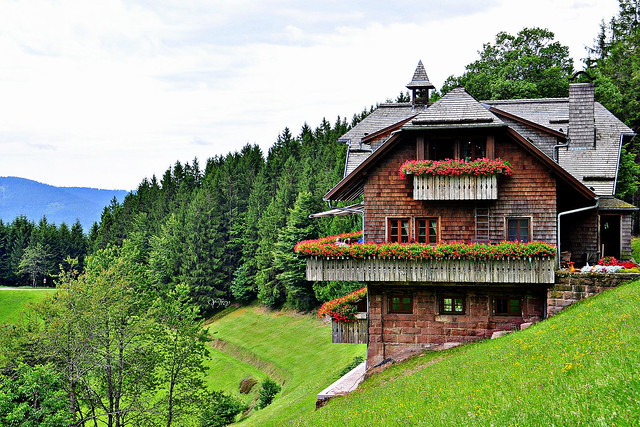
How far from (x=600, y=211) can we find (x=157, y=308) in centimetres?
2683

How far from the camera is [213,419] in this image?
40.6 m

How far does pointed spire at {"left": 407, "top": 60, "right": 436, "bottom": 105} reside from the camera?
33875 mm

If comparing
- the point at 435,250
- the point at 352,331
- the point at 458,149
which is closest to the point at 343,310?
the point at 352,331

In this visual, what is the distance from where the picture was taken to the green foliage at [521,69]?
190 ft

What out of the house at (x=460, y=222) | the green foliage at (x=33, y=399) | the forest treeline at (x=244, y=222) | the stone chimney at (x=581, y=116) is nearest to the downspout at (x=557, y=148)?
the stone chimney at (x=581, y=116)

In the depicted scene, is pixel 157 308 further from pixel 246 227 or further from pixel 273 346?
pixel 246 227

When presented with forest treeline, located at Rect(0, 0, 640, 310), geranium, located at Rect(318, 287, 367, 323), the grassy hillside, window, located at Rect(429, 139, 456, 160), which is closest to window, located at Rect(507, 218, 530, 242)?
window, located at Rect(429, 139, 456, 160)

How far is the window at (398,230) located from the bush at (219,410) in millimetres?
18762

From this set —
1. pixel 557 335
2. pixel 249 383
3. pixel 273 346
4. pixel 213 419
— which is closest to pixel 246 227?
pixel 273 346

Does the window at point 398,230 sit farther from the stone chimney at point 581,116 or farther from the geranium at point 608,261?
the stone chimney at point 581,116

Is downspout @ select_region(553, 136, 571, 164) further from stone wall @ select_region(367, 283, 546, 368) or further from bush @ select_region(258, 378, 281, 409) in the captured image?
bush @ select_region(258, 378, 281, 409)

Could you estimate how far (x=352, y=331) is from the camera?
28250 mm

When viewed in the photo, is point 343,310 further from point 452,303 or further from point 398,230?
point 452,303

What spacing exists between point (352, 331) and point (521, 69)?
136 feet
